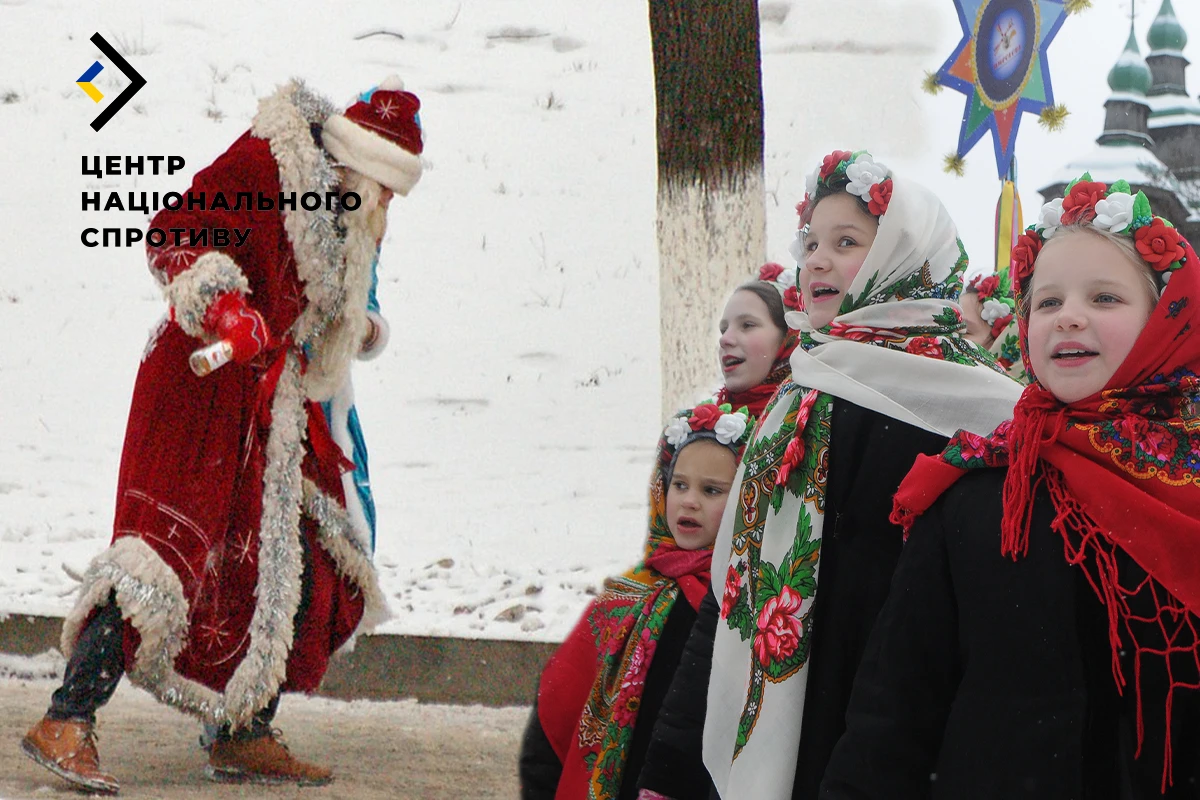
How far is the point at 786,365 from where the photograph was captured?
290 cm

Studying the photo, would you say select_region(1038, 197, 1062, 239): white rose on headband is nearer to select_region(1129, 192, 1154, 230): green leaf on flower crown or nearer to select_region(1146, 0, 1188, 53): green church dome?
select_region(1129, 192, 1154, 230): green leaf on flower crown

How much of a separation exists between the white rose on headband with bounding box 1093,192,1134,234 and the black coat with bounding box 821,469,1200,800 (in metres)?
0.32

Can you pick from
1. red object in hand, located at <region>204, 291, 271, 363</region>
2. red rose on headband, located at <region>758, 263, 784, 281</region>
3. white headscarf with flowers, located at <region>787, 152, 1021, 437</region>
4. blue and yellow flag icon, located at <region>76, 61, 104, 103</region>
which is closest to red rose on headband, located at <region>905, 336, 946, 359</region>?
white headscarf with flowers, located at <region>787, 152, 1021, 437</region>

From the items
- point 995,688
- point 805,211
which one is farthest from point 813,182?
A: point 995,688

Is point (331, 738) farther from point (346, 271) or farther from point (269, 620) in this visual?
point (346, 271)

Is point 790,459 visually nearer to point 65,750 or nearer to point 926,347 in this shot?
point 926,347

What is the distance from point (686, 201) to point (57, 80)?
6.37 m

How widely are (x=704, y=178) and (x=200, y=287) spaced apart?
2.08 meters

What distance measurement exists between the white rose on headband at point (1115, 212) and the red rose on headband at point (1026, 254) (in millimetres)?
98

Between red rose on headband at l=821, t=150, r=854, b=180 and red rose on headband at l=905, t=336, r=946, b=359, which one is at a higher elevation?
red rose on headband at l=821, t=150, r=854, b=180

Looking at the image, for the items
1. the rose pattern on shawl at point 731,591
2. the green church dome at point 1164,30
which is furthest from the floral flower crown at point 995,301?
the green church dome at point 1164,30

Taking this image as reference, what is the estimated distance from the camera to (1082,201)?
1.69 metres

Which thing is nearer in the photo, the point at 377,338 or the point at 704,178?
the point at 377,338

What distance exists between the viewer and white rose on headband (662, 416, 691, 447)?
9.02 feet
